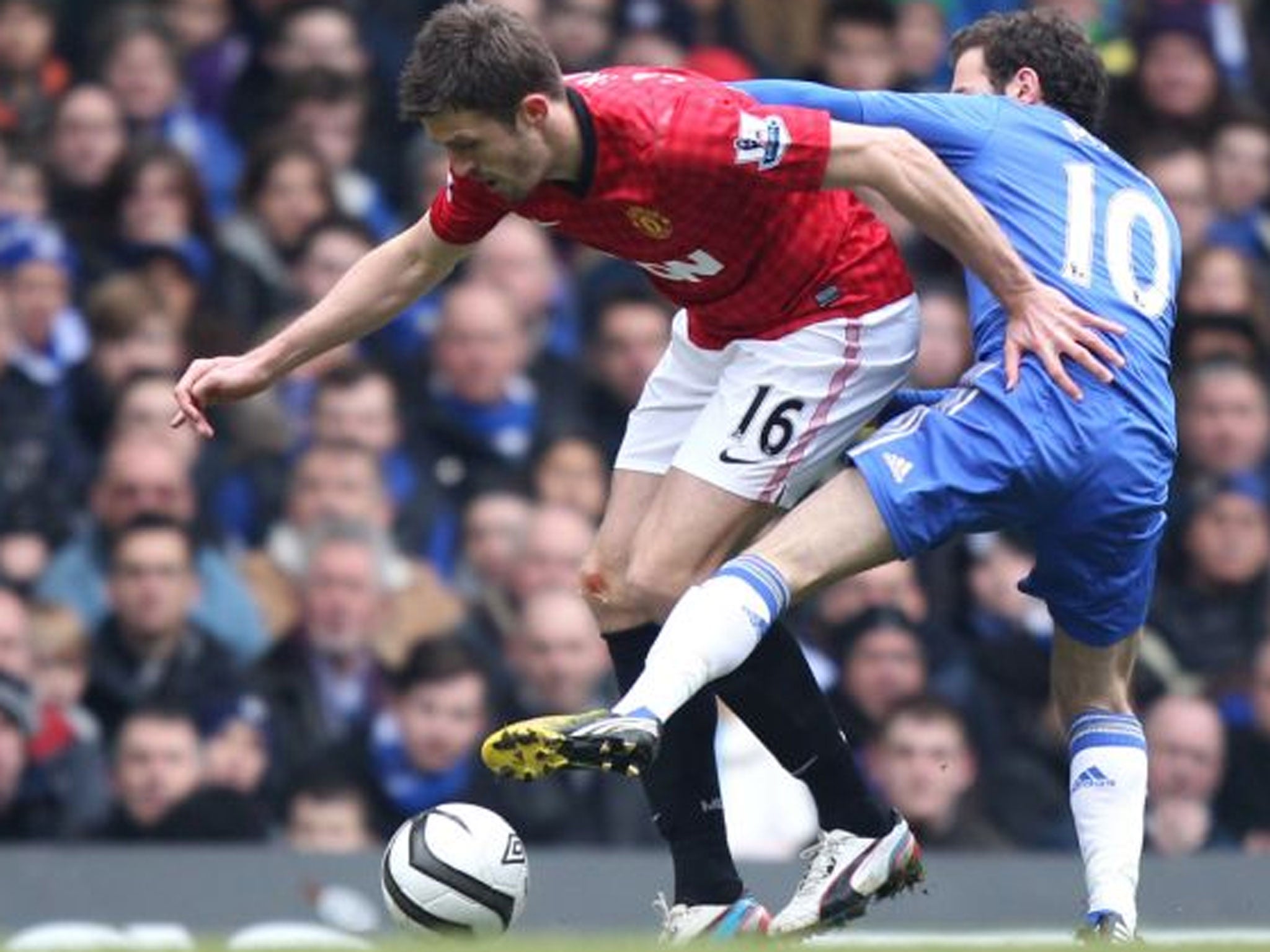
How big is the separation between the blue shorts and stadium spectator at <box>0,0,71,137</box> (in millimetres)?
4496

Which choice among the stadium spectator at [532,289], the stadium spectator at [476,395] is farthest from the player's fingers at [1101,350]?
the stadium spectator at [532,289]

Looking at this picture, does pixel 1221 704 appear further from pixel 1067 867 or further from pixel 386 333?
pixel 386 333

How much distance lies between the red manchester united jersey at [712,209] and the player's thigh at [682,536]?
0.42 meters

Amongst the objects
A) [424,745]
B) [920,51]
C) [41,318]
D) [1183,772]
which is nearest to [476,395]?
[424,745]

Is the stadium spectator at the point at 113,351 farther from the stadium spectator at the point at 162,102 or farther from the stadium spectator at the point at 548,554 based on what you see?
the stadium spectator at the point at 548,554

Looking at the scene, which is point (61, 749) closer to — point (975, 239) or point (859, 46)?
point (975, 239)

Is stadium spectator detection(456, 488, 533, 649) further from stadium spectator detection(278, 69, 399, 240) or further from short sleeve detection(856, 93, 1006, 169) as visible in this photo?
short sleeve detection(856, 93, 1006, 169)

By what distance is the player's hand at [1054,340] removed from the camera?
332 inches

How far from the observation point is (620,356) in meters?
12.3

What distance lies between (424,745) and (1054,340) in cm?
352

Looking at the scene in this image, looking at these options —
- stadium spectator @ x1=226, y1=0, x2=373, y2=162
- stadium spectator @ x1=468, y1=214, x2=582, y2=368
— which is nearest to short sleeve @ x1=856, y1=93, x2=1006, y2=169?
stadium spectator @ x1=468, y1=214, x2=582, y2=368

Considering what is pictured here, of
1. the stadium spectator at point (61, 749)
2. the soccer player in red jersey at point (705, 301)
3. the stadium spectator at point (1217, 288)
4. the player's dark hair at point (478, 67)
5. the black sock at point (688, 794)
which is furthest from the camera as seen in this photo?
the stadium spectator at point (1217, 288)

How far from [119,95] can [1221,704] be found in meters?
4.25

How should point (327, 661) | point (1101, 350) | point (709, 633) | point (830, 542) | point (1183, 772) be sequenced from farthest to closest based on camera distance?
point (1183, 772) → point (327, 661) → point (1101, 350) → point (830, 542) → point (709, 633)
